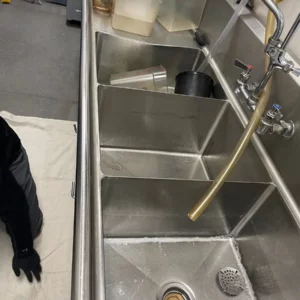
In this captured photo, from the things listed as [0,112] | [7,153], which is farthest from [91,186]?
[0,112]

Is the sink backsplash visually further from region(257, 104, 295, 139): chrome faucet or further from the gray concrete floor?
the gray concrete floor

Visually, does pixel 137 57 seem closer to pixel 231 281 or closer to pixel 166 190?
pixel 166 190

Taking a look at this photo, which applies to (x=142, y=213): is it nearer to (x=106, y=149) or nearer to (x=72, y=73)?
Result: (x=106, y=149)

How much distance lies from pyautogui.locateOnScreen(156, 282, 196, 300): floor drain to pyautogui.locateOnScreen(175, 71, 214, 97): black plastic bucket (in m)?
0.68

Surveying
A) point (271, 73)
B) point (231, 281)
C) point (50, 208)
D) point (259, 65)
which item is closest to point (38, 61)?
point (50, 208)

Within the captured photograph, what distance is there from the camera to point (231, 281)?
3.05 feet

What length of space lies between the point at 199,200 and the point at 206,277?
27 centimetres

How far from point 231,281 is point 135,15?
112 centimetres

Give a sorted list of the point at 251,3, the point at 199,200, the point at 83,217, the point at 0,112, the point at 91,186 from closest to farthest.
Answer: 1. the point at 83,217
2. the point at 91,186
3. the point at 199,200
4. the point at 251,3
5. the point at 0,112

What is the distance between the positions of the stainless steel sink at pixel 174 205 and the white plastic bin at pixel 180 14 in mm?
228

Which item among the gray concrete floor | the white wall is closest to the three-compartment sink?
the white wall

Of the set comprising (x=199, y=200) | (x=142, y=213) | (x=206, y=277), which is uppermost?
(x=199, y=200)

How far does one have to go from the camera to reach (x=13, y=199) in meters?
1.06

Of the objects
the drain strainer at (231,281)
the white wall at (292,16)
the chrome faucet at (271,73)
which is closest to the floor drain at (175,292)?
the drain strainer at (231,281)
